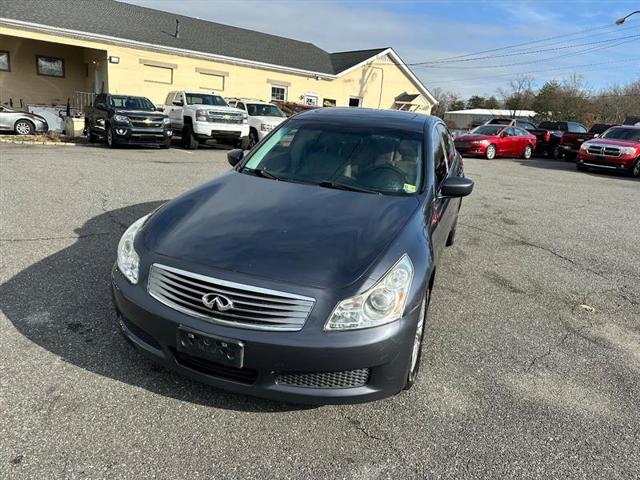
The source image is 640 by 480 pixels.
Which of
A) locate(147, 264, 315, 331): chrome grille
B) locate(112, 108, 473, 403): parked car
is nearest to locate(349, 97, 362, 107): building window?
locate(112, 108, 473, 403): parked car

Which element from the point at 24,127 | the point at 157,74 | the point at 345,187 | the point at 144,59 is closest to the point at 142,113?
the point at 24,127

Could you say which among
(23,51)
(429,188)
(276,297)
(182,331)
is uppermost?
(23,51)

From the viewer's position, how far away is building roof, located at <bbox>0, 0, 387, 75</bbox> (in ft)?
67.5

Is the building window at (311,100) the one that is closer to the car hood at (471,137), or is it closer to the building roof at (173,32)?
the building roof at (173,32)

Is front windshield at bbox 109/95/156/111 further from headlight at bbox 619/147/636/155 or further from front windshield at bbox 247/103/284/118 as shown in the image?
headlight at bbox 619/147/636/155

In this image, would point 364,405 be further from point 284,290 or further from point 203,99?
point 203,99

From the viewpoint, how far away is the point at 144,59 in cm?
2222

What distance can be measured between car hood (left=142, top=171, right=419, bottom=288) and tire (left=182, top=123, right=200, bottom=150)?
12.8m

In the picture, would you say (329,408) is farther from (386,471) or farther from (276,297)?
(276,297)

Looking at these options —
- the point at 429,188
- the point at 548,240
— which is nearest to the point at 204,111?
the point at 548,240

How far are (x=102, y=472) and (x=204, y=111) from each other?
566 inches

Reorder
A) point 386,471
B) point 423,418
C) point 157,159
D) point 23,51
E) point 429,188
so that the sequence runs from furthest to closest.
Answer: point 23,51 → point 157,159 → point 429,188 → point 423,418 → point 386,471

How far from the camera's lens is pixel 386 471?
226 cm

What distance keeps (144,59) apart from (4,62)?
6.81m
